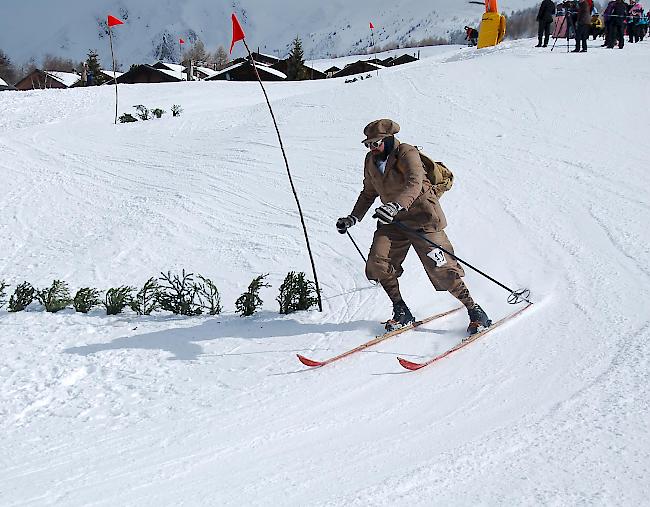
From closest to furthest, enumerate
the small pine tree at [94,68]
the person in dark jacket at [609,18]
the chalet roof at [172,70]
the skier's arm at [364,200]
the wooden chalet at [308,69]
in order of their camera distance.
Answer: the skier's arm at [364,200] → the person in dark jacket at [609,18] → the small pine tree at [94,68] → the chalet roof at [172,70] → the wooden chalet at [308,69]

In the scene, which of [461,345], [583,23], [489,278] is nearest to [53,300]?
[461,345]

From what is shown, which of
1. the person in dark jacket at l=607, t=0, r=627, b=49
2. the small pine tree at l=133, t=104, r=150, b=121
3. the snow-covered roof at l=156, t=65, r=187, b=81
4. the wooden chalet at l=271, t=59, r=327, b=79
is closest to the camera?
the small pine tree at l=133, t=104, r=150, b=121

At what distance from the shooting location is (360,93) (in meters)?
16.7

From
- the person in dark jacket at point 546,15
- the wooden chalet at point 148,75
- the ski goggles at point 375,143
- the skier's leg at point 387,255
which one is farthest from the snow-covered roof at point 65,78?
→ the ski goggles at point 375,143

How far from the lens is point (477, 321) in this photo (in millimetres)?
5016

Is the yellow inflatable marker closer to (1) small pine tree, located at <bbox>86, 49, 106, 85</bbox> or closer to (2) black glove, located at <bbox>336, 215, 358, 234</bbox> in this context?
(2) black glove, located at <bbox>336, 215, 358, 234</bbox>

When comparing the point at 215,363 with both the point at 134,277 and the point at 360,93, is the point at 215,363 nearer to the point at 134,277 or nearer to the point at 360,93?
the point at 134,277

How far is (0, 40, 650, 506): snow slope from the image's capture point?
10.5 ft

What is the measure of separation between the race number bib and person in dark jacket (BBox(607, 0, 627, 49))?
1819 centimetres

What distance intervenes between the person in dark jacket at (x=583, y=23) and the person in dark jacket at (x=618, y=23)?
1.17 meters

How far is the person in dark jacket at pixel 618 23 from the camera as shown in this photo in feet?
64.5

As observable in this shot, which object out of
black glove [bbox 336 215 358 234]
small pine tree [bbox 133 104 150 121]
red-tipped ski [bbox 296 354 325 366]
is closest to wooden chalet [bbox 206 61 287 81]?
small pine tree [bbox 133 104 150 121]

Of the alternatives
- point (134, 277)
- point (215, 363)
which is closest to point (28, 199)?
point (134, 277)

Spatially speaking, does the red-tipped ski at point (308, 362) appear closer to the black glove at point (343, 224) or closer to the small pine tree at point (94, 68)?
the black glove at point (343, 224)
